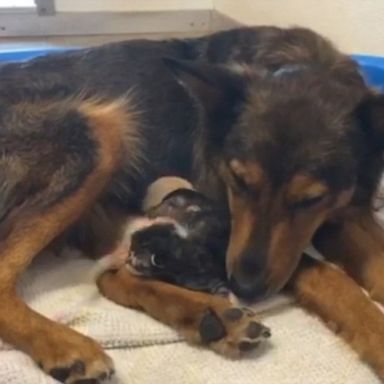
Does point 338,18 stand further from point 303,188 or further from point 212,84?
point 303,188

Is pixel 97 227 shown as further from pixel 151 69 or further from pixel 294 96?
pixel 294 96

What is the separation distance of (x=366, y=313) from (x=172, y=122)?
0.84 m

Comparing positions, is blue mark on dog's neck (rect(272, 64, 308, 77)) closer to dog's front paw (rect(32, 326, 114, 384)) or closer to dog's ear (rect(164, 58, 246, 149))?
dog's ear (rect(164, 58, 246, 149))

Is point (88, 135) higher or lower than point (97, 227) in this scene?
higher

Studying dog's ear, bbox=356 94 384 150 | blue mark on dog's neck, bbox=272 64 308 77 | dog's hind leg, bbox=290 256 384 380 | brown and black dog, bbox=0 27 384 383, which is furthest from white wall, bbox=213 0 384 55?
dog's hind leg, bbox=290 256 384 380

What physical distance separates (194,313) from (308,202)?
1.29 ft

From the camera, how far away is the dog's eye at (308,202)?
6.19 ft

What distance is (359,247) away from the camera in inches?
82.2

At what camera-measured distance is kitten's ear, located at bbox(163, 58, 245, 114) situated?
200cm

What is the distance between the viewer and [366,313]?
71.7 inches

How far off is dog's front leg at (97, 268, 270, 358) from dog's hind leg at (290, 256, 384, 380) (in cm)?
20

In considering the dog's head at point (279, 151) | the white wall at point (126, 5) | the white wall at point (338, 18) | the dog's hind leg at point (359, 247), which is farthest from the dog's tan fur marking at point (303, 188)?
the white wall at point (126, 5)

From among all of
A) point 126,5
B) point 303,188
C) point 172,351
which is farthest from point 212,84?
point 126,5

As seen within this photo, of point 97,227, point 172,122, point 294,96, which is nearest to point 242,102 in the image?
point 294,96
